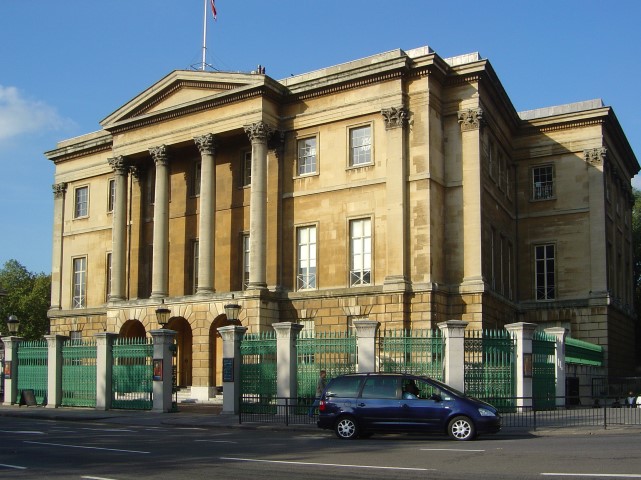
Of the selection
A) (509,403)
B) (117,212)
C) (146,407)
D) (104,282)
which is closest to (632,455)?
(509,403)

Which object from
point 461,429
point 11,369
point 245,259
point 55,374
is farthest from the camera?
point 245,259

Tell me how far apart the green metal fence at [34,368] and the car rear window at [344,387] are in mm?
18573

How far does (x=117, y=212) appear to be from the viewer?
43500mm

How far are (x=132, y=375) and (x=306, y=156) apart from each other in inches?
521

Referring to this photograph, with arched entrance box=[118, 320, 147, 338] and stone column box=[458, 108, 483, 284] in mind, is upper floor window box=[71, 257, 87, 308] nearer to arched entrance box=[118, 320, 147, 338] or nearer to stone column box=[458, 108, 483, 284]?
arched entrance box=[118, 320, 147, 338]

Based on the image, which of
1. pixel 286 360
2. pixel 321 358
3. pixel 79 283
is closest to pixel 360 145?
pixel 321 358

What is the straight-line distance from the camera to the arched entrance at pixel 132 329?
4162 cm

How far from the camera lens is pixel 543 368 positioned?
27594 millimetres

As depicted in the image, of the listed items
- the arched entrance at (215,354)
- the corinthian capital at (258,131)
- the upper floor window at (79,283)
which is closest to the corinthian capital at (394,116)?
the corinthian capital at (258,131)

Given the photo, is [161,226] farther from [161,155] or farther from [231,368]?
[231,368]

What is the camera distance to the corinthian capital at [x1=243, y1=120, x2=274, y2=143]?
38.2m

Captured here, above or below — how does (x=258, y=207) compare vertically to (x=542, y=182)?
below

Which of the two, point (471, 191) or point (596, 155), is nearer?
point (471, 191)

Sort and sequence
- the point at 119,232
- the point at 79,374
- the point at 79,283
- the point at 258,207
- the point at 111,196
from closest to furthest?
1. the point at 79,374
2. the point at 258,207
3. the point at 119,232
4. the point at 111,196
5. the point at 79,283
